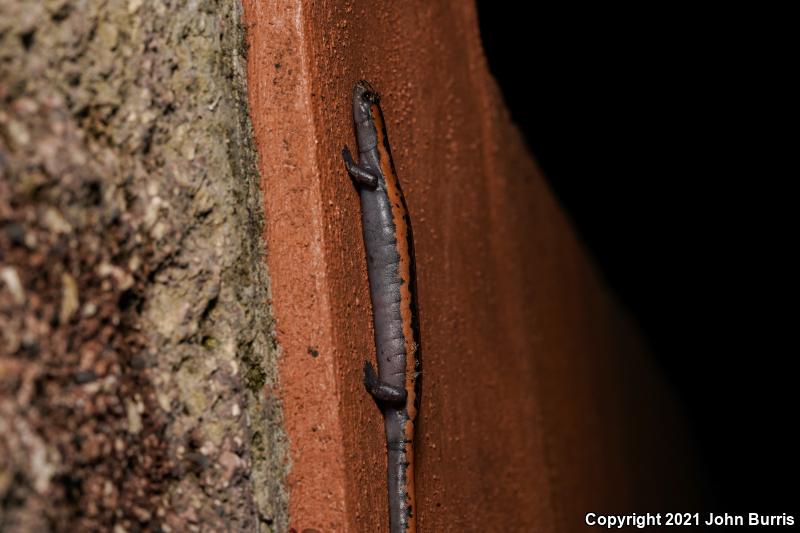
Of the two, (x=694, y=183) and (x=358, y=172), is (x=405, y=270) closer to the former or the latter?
(x=358, y=172)

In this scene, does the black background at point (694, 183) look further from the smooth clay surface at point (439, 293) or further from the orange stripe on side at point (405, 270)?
the orange stripe on side at point (405, 270)

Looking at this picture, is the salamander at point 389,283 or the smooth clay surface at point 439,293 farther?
the salamander at point 389,283

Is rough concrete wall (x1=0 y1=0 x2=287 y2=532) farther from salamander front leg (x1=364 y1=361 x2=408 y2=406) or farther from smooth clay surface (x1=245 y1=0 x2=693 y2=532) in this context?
salamander front leg (x1=364 y1=361 x2=408 y2=406)

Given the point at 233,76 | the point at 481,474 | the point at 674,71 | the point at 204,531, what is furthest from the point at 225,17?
the point at 674,71

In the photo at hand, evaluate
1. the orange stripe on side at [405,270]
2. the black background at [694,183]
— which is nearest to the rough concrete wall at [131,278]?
the orange stripe on side at [405,270]

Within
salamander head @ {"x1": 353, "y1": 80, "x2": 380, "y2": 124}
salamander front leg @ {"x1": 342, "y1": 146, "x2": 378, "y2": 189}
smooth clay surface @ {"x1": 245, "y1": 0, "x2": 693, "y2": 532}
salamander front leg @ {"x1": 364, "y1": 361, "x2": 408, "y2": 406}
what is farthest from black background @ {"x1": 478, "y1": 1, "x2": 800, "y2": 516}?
salamander front leg @ {"x1": 364, "y1": 361, "x2": 408, "y2": 406}

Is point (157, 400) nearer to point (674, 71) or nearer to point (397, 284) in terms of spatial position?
point (397, 284)
